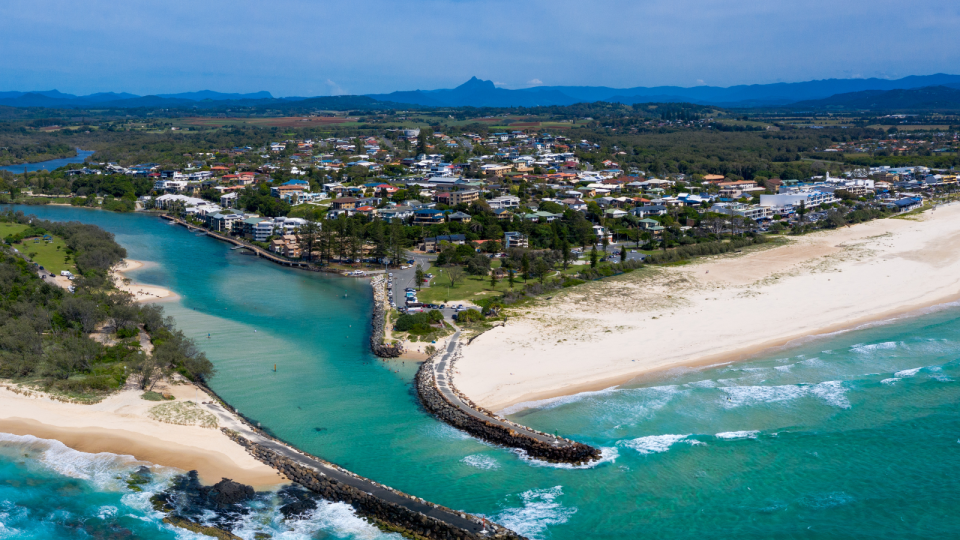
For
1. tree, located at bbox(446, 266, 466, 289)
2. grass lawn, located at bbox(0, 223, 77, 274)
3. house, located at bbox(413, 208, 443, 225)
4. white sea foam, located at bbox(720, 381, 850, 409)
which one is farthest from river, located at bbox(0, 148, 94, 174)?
white sea foam, located at bbox(720, 381, 850, 409)

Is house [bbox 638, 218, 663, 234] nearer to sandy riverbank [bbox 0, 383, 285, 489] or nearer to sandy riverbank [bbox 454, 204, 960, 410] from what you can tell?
sandy riverbank [bbox 454, 204, 960, 410]

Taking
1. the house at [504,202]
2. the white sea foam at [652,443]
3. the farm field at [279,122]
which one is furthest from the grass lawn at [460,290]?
the farm field at [279,122]

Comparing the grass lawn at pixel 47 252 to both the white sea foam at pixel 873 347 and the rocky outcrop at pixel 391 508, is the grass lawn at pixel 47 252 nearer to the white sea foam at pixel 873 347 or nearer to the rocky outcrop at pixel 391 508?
the rocky outcrop at pixel 391 508

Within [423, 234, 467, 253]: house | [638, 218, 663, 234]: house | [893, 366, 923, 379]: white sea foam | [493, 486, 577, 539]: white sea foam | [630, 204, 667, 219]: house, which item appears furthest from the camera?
[630, 204, 667, 219]: house

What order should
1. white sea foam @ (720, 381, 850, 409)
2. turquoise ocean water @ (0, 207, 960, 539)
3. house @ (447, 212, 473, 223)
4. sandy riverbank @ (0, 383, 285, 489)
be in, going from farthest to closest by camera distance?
house @ (447, 212, 473, 223), white sea foam @ (720, 381, 850, 409), sandy riverbank @ (0, 383, 285, 489), turquoise ocean water @ (0, 207, 960, 539)

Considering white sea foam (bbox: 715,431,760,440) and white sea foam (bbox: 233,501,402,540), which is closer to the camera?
white sea foam (bbox: 233,501,402,540)

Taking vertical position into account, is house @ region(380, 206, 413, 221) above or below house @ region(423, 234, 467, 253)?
above

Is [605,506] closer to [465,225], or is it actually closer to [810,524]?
[810,524]

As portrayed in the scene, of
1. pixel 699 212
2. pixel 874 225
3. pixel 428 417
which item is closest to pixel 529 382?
pixel 428 417
